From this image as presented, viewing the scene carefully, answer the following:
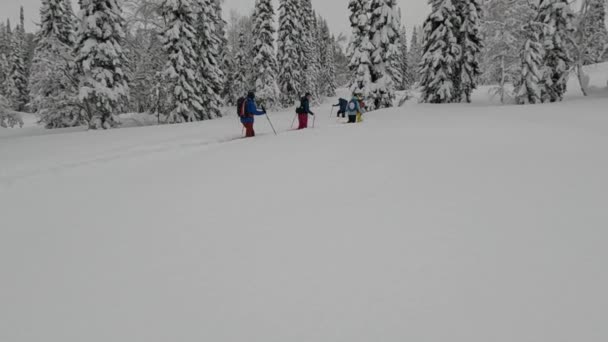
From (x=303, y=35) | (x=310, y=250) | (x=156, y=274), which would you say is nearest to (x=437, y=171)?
(x=310, y=250)

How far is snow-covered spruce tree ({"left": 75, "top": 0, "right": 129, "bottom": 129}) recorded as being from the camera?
2356 centimetres

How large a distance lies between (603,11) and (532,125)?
16.9 meters

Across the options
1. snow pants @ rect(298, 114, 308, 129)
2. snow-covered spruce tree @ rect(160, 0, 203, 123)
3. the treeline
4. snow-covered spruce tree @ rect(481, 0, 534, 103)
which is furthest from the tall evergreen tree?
snow pants @ rect(298, 114, 308, 129)

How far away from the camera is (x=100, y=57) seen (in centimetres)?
2383

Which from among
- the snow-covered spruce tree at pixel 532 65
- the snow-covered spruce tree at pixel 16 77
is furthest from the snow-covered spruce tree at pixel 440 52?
the snow-covered spruce tree at pixel 16 77

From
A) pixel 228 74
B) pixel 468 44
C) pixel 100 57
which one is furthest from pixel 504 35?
pixel 228 74

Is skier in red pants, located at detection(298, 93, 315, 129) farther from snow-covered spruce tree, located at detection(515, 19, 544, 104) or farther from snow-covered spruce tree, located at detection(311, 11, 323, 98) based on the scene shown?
snow-covered spruce tree, located at detection(311, 11, 323, 98)

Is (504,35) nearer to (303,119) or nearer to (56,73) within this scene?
(303,119)

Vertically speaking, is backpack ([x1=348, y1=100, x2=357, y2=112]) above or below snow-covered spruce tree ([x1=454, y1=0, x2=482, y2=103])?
below

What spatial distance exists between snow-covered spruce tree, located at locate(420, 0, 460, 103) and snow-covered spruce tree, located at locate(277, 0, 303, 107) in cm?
2030

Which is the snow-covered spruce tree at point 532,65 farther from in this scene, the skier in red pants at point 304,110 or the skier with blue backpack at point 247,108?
the skier with blue backpack at point 247,108

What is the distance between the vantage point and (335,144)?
10.3 metres

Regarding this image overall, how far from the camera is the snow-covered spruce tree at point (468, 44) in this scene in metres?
→ 23.2

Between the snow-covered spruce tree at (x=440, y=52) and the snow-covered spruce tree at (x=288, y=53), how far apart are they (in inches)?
799
